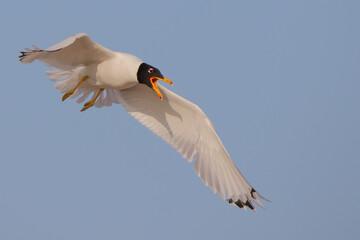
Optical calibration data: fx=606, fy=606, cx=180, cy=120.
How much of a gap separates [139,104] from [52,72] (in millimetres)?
1234

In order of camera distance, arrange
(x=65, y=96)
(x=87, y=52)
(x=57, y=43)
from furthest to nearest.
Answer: (x=65, y=96) < (x=87, y=52) < (x=57, y=43)

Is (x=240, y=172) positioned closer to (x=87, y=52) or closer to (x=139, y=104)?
(x=139, y=104)

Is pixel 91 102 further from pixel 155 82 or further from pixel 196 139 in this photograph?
pixel 196 139

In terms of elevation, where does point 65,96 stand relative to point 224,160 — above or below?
above

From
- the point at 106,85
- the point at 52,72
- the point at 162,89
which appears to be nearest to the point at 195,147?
the point at 162,89

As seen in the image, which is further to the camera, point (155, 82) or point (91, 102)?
point (91, 102)

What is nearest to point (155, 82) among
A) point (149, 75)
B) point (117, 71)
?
point (149, 75)

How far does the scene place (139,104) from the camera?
8.23 metres

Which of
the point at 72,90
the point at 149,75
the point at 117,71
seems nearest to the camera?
the point at 149,75

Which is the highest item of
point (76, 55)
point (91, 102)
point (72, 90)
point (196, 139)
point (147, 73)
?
point (76, 55)

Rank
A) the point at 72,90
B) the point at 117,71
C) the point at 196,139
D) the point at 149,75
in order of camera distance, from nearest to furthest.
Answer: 1. the point at 149,75
2. the point at 117,71
3. the point at 72,90
4. the point at 196,139

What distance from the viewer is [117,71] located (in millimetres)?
7246

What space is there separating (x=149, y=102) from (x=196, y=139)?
2.71 feet

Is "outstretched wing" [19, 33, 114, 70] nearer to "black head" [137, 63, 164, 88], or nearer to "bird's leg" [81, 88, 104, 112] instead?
"black head" [137, 63, 164, 88]
